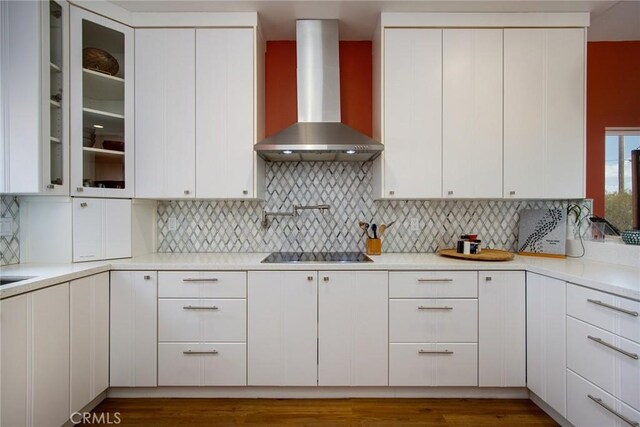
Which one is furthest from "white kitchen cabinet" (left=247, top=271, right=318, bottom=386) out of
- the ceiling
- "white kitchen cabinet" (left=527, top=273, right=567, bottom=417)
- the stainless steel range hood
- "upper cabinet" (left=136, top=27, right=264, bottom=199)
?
the ceiling

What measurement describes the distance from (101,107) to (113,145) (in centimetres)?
26

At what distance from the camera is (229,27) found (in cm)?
218

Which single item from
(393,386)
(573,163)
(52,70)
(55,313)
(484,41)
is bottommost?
(393,386)

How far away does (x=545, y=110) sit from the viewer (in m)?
2.17

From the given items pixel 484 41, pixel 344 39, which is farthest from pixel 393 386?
pixel 344 39

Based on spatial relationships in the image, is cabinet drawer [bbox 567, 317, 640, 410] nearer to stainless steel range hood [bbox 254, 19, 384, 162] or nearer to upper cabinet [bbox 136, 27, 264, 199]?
stainless steel range hood [bbox 254, 19, 384, 162]

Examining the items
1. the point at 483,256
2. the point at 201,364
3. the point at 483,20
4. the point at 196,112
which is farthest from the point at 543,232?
the point at 196,112

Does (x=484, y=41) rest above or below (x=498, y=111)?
above

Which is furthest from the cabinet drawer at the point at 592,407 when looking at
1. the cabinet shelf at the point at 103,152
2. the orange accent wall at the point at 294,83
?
the cabinet shelf at the point at 103,152

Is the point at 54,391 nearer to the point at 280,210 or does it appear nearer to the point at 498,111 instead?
the point at 280,210

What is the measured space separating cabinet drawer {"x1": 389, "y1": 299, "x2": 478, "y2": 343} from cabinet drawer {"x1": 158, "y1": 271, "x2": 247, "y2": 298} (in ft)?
3.24

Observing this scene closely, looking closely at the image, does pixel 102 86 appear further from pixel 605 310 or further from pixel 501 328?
pixel 605 310

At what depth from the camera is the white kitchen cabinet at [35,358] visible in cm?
130

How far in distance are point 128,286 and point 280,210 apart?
3.86 ft
